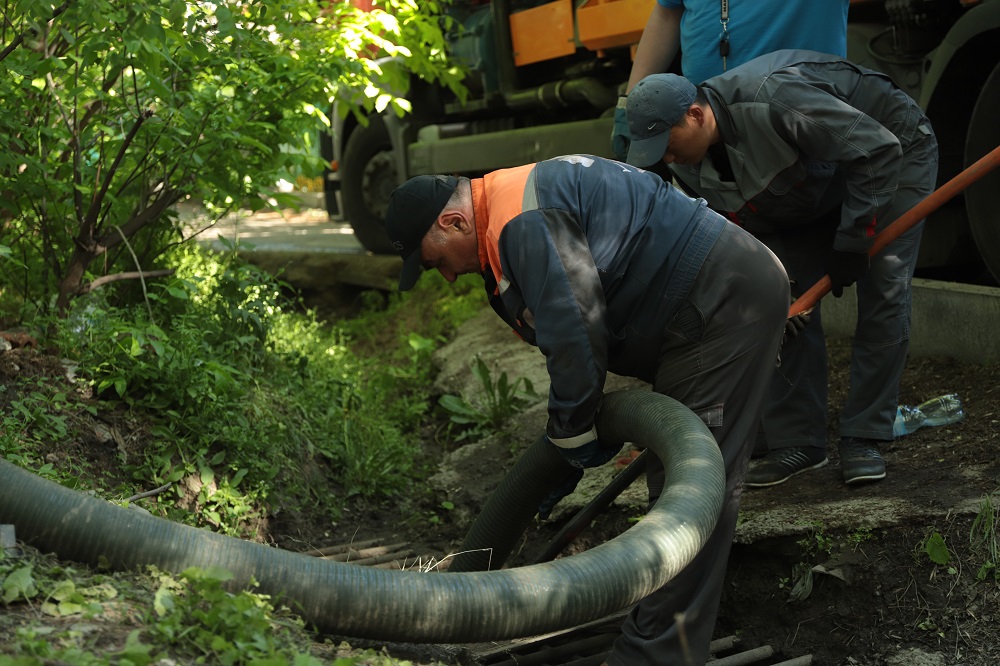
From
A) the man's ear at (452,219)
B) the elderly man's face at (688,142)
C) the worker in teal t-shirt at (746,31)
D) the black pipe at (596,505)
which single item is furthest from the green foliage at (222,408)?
the elderly man's face at (688,142)

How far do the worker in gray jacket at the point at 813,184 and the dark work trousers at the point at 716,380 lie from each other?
54 cm

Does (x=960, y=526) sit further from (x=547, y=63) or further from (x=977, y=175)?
(x=547, y=63)

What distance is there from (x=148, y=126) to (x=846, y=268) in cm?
291

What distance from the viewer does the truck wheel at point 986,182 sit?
13.7 ft

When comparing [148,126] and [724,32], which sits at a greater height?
[724,32]

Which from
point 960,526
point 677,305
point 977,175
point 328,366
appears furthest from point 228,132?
point 960,526

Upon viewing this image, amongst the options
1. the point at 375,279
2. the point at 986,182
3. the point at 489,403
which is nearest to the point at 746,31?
the point at 986,182

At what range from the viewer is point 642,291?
9.59 ft

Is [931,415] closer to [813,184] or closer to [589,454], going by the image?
[813,184]

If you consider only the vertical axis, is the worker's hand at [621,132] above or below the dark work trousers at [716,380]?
above

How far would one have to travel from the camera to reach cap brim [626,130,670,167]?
3.27 metres

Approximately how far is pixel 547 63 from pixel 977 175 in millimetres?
4386

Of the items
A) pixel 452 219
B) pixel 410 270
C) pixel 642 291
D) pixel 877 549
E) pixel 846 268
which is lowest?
pixel 877 549

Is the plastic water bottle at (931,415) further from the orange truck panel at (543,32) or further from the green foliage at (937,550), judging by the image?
the orange truck panel at (543,32)
